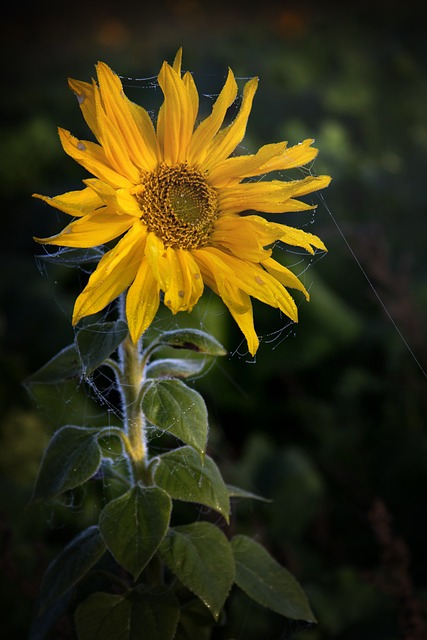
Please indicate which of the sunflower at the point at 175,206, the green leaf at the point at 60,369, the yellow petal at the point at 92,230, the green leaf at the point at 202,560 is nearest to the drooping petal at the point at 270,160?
the sunflower at the point at 175,206

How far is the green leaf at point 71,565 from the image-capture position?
2.23 feet

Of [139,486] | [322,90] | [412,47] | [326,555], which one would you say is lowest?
[326,555]

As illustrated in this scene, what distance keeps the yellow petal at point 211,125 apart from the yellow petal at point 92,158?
67 millimetres

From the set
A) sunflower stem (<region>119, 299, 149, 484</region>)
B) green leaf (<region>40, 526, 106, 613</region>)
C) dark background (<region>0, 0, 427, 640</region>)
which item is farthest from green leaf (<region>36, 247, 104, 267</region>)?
green leaf (<region>40, 526, 106, 613</region>)

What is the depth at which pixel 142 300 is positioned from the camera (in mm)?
573

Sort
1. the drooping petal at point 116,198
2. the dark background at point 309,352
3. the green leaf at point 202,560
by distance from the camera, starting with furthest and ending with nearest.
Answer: the dark background at point 309,352 → the green leaf at point 202,560 → the drooping petal at point 116,198

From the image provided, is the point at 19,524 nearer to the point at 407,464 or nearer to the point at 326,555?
the point at 326,555

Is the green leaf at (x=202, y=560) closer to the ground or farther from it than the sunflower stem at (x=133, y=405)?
closer to the ground

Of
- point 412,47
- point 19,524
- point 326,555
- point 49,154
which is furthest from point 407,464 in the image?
point 412,47

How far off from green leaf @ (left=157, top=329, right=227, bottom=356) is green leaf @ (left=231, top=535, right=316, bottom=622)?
23 centimetres

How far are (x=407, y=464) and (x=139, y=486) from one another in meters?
0.91

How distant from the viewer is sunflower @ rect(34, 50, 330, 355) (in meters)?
0.57

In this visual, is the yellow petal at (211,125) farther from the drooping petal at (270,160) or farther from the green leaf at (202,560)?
the green leaf at (202,560)

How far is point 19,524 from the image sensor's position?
4.33ft
